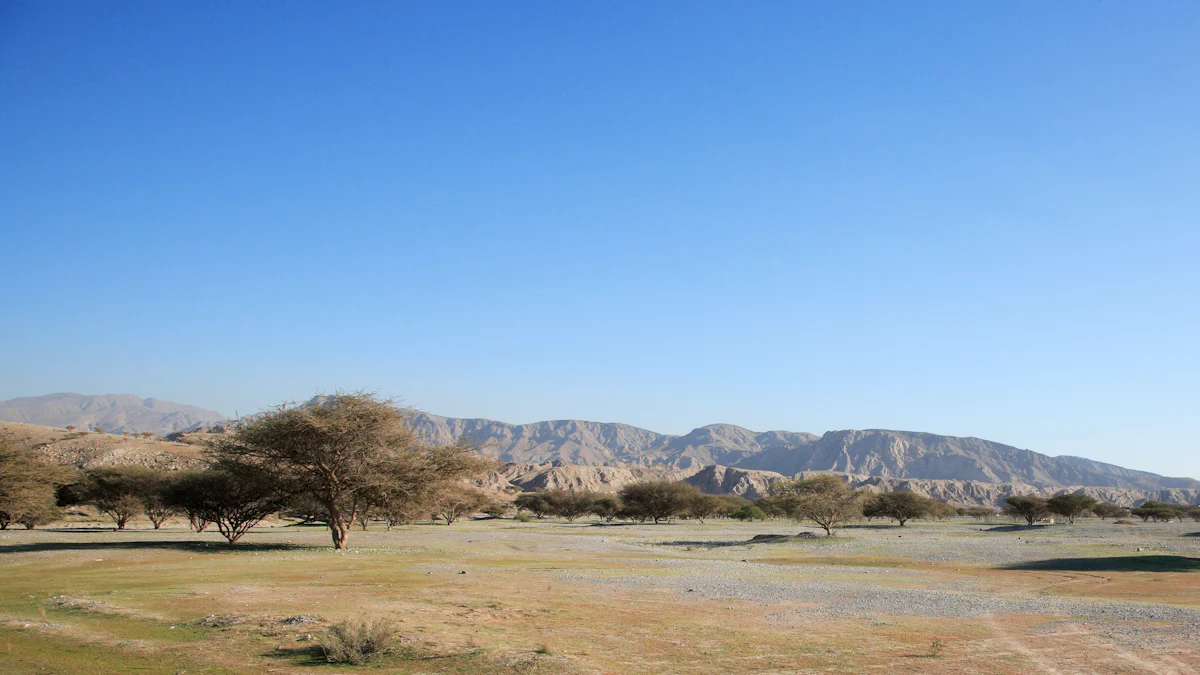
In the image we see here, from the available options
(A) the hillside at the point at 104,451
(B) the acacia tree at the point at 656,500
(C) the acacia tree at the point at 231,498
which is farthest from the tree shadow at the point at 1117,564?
(A) the hillside at the point at 104,451

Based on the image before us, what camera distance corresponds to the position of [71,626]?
14484 mm

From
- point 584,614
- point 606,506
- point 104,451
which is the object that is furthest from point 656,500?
point 584,614

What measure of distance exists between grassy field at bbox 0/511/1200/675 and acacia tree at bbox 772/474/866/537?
26.7m

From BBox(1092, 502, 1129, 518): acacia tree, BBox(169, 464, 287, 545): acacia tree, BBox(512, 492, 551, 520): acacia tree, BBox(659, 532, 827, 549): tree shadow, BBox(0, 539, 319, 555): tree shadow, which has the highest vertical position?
BBox(169, 464, 287, 545): acacia tree

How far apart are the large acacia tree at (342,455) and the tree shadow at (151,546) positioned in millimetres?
3351

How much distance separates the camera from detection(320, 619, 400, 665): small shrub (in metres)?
11.7

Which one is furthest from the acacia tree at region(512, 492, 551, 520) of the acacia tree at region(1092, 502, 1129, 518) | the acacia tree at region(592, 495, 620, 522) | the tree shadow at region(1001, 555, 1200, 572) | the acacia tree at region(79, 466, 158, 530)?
the tree shadow at region(1001, 555, 1200, 572)

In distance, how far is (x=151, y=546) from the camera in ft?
125

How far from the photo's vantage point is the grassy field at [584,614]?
40.2ft

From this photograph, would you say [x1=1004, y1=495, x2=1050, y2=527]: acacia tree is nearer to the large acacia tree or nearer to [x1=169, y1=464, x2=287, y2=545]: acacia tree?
the large acacia tree

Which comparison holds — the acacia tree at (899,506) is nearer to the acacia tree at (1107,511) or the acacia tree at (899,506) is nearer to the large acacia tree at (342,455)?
the acacia tree at (1107,511)

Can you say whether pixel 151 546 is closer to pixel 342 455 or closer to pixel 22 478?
pixel 342 455

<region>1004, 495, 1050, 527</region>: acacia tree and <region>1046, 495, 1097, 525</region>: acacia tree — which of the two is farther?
<region>1046, 495, 1097, 525</region>: acacia tree

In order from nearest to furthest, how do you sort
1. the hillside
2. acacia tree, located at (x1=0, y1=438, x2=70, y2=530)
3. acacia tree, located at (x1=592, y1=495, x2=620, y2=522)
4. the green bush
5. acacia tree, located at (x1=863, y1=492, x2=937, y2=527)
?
acacia tree, located at (x1=0, y1=438, x2=70, y2=530), the hillside, acacia tree, located at (x1=863, y1=492, x2=937, y2=527), the green bush, acacia tree, located at (x1=592, y1=495, x2=620, y2=522)
